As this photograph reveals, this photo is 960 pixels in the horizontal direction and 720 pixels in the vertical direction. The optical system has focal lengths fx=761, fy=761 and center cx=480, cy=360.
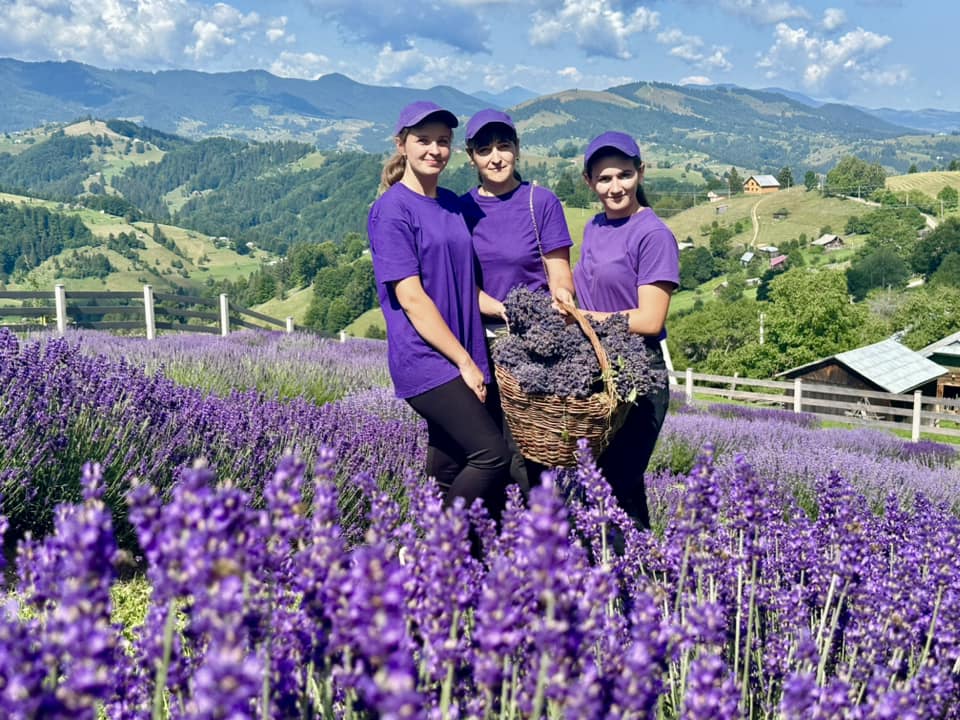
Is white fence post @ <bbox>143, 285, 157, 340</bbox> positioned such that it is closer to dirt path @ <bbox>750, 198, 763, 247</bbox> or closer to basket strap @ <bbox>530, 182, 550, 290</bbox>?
basket strap @ <bbox>530, 182, 550, 290</bbox>

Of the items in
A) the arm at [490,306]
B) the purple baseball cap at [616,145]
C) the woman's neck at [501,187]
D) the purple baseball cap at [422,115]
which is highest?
the purple baseball cap at [422,115]

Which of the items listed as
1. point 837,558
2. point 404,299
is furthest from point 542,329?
point 837,558

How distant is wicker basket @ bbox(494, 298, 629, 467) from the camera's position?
240 centimetres

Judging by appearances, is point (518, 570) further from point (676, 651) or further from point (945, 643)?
point (945, 643)

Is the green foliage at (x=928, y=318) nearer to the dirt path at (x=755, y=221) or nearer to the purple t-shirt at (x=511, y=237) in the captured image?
the purple t-shirt at (x=511, y=237)

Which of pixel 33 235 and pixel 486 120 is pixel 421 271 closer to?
pixel 486 120

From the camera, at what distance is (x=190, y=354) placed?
7.34 metres

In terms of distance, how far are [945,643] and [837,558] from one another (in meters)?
0.28

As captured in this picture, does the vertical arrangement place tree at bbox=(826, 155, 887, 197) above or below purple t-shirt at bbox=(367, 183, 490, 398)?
above

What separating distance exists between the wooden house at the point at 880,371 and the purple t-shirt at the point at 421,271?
35.0 m

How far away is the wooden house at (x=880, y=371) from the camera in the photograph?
118 feet

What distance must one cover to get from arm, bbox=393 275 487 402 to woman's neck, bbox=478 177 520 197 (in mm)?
610

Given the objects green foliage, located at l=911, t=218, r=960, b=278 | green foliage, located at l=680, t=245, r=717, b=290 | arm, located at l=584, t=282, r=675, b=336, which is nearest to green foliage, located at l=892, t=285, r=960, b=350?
green foliage, located at l=911, t=218, r=960, b=278

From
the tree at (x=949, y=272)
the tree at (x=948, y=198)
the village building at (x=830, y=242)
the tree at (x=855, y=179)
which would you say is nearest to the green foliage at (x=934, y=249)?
the tree at (x=949, y=272)
